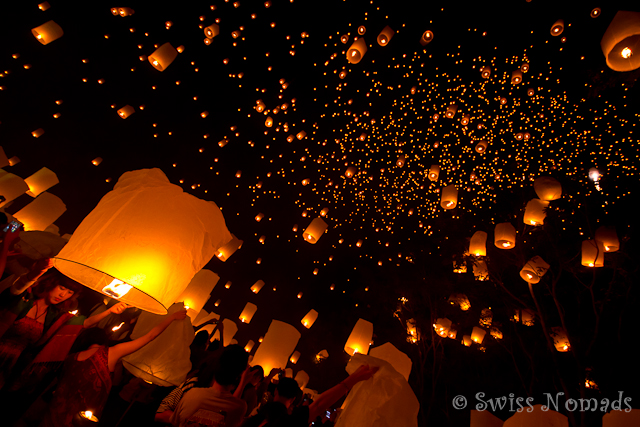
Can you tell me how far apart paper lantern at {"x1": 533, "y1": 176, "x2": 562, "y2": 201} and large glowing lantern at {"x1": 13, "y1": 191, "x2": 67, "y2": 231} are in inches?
341

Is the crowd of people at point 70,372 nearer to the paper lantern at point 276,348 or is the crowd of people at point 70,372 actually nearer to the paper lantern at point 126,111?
the paper lantern at point 276,348

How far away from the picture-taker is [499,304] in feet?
26.1

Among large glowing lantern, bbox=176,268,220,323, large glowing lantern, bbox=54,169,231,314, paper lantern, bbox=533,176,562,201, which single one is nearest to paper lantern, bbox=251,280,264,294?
large glowing lantern, bbox=176,268,220,323

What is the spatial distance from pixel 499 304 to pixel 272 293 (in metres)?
6.58

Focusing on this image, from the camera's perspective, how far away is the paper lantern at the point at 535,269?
534 cm

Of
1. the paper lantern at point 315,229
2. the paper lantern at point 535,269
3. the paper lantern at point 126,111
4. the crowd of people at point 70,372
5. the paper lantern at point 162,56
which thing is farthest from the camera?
the paper lantern at point 126,111

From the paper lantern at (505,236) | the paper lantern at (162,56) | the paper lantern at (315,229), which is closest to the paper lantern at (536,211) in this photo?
the paper lantern at (505,236)

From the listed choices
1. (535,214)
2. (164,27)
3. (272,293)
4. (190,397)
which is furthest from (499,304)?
(164,27)

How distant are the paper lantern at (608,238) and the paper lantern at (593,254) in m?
0.08

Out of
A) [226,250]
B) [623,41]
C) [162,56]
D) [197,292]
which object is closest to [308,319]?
[226,250]

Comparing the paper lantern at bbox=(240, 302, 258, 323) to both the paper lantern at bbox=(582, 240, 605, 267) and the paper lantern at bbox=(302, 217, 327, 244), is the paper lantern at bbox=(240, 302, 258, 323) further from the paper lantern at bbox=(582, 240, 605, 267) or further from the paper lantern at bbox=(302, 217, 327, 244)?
the paper lantern at bbox=(582, 240, 605, 267)

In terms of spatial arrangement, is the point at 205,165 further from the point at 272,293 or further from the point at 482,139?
the point at 482,139

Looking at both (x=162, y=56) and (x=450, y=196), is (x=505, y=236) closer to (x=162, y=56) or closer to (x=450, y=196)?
(x=450, y=196)

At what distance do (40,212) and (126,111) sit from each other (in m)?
2.59
